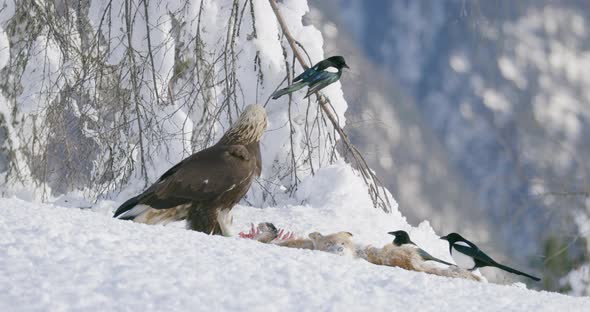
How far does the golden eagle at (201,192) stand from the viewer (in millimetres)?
3309

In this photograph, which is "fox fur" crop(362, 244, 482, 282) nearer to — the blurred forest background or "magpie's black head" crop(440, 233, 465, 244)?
"magpie's black head" crop(440, 233, 465, 244)

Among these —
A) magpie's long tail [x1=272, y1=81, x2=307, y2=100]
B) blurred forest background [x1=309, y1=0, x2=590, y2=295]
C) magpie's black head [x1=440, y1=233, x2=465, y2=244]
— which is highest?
blurred forest background [x1=309, y1=0, x2=590, y2=295]

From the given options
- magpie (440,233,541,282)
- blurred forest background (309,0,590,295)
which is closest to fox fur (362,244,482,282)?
magpie (440,233,541,282)

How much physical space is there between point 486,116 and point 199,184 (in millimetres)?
6842

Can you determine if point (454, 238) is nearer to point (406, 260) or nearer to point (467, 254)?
point (467, 254)

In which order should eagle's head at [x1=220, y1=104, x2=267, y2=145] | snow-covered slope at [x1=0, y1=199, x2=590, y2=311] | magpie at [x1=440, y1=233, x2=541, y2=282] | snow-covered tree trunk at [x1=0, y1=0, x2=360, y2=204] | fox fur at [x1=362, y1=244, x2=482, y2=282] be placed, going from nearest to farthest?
snow-covered slope at [x1=0, y1=199, x2=590, y2=311] → fox fur at [x1=362, y1=244, x2=482, y2=282] → magpie at [x1=440, y1=233, x2=541, y2=282] → eagle's head at [x1=220, y1=104, x2=267, y2=145] → snow-covered tree trunk at [x1=0, y1=0, x2=360, y2=204]

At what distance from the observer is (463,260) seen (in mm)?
3025

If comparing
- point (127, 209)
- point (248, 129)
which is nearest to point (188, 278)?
point (127, 209)

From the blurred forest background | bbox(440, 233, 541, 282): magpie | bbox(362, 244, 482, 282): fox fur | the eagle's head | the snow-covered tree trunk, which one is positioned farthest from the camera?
the blurred forest background

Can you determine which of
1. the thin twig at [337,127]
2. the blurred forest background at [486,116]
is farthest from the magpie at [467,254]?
the blurred forest background at [486,116]

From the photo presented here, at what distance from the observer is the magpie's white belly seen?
9.86 feet

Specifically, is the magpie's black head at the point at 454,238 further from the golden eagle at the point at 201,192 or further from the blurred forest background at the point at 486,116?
the blurred forest background at the point at 486,116

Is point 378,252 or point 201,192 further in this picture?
point 201,192

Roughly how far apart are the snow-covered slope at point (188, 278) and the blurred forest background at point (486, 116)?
2822 mm
